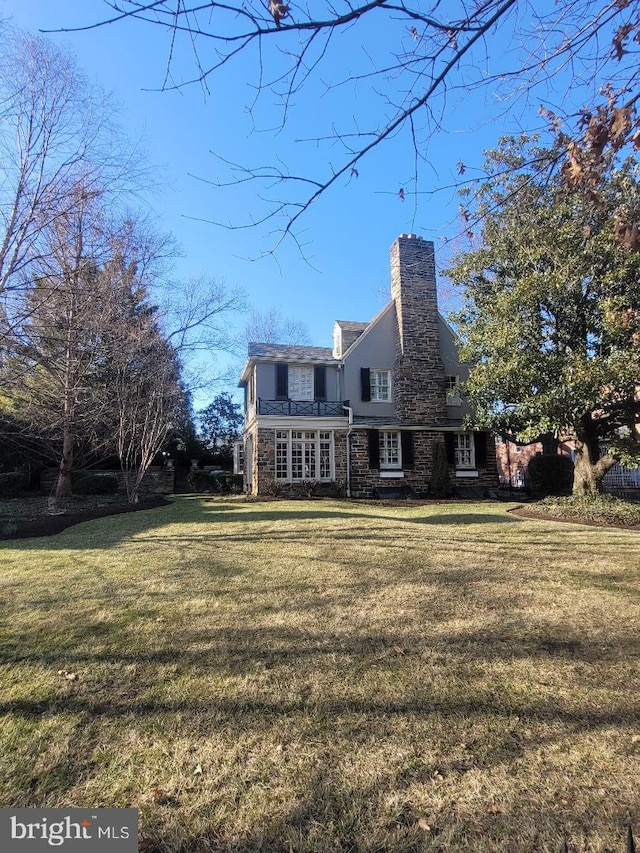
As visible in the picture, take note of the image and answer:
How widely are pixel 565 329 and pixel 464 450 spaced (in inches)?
285

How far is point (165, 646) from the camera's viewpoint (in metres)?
3.40

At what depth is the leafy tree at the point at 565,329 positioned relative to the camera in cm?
1088

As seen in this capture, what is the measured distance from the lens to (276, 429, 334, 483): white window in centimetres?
1755

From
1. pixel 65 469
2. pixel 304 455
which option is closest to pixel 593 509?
pixel 304 455

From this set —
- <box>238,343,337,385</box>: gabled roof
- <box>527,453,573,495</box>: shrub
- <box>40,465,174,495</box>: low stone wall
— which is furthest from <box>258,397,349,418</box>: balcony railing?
<box>40,465,174,495</box>: low stone wall

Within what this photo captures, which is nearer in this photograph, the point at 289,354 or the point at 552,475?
the point at 552,475

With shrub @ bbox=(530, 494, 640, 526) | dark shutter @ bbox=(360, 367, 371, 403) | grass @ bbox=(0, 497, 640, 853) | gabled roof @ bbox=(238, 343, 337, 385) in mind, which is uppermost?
gabled roof @ bbox=(238, 343, 337, 385)

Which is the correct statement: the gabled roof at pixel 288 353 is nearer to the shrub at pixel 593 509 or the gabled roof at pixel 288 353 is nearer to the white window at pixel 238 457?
the white window at pixel 238 457

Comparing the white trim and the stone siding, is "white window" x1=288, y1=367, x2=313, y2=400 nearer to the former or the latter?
the white trim

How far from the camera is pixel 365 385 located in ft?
60.3

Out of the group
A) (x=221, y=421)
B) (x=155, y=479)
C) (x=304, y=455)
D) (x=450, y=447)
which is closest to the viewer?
(x=304, y=455)

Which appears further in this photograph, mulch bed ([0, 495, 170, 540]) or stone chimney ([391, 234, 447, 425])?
stone chimney ([391, 234, 447, 425])

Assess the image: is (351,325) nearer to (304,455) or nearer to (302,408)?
(302,408)

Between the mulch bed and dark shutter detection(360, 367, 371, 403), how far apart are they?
28.4 ft
